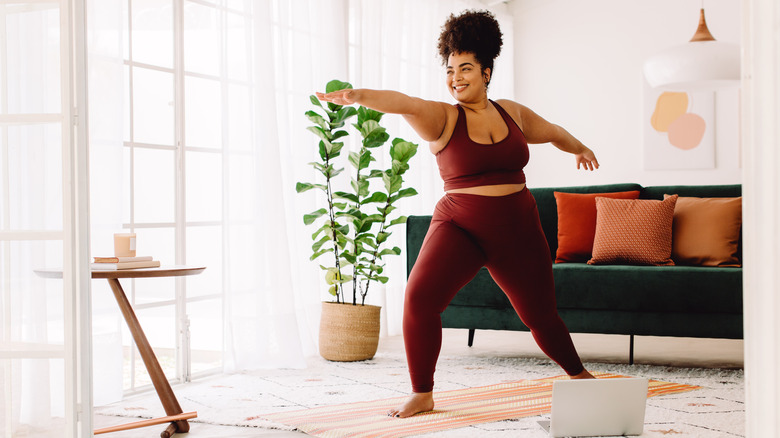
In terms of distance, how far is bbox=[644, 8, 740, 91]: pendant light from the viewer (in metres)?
3.16

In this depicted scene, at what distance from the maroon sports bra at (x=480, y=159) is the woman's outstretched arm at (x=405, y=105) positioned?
0.22ft

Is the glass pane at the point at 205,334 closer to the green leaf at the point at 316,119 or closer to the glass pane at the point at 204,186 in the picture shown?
the glass pane at the point at 204,186

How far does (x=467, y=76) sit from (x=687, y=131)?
319 centimetres

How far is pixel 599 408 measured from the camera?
2.14 meters

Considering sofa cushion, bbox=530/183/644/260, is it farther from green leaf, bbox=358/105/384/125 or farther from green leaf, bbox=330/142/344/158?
green leaf, bbox=330/142/344/158

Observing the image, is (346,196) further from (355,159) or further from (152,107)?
(152,107)

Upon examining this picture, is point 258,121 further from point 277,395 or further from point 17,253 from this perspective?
point 17,253

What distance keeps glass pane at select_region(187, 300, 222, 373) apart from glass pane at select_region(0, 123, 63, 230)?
1.71m

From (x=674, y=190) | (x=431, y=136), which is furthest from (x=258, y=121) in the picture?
(x=674, y=190)

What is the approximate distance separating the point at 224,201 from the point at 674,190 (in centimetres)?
236

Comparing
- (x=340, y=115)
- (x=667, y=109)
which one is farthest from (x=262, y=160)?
(x=667, y=109)

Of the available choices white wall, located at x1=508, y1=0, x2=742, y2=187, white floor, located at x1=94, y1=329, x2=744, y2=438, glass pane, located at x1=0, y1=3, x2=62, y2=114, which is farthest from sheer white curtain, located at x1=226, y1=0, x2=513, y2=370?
glass pane, located at x1=0, y1=3, x2=62, y2=114

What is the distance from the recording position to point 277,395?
9.45 ft

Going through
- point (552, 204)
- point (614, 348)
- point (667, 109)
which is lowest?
point (614, 348)
